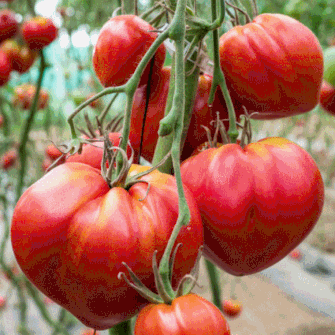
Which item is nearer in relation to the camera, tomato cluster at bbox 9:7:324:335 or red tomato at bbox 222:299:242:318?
tomato cluster at bbox 9:7:324:335

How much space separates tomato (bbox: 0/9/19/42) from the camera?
1648 mm

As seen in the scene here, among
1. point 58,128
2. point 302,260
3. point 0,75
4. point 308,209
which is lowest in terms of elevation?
point 302,260

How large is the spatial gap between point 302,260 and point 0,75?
2.20 metres

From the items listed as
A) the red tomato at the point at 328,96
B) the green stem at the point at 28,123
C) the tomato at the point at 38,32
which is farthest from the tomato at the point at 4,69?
the red tomato at the point at 328,96

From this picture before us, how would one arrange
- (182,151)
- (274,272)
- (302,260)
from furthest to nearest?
(302,260)
(274,272)
(182,151)

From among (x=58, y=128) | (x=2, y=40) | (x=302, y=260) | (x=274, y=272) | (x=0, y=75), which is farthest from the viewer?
(x=302, y=260)

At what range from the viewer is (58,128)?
2.39 meters

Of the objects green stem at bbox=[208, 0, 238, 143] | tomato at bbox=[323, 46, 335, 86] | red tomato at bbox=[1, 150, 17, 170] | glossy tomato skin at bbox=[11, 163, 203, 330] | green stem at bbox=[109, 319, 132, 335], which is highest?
green stem at bbox=[208, 0, 238, 143]

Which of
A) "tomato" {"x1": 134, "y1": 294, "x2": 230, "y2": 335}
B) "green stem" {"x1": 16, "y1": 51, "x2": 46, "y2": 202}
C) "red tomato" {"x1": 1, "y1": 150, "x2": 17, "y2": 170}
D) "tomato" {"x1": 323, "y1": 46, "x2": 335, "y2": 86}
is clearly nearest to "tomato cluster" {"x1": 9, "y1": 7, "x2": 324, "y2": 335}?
"tomato" {"x1": 134, "y1": 294, "x2": 230, "y2": 335}

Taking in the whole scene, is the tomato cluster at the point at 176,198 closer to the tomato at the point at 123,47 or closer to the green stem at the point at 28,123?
the tomato at the point at 123,47

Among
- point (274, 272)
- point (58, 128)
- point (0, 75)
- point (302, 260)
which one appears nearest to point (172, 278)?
point (0, 75)

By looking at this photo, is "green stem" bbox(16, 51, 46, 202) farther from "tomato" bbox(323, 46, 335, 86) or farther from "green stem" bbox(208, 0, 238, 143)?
"green stem" bbox(208, 0, 238, 143)

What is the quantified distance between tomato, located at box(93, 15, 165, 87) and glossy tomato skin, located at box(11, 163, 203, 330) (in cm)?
14

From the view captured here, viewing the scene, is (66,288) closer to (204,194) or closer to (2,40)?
(204,194)
